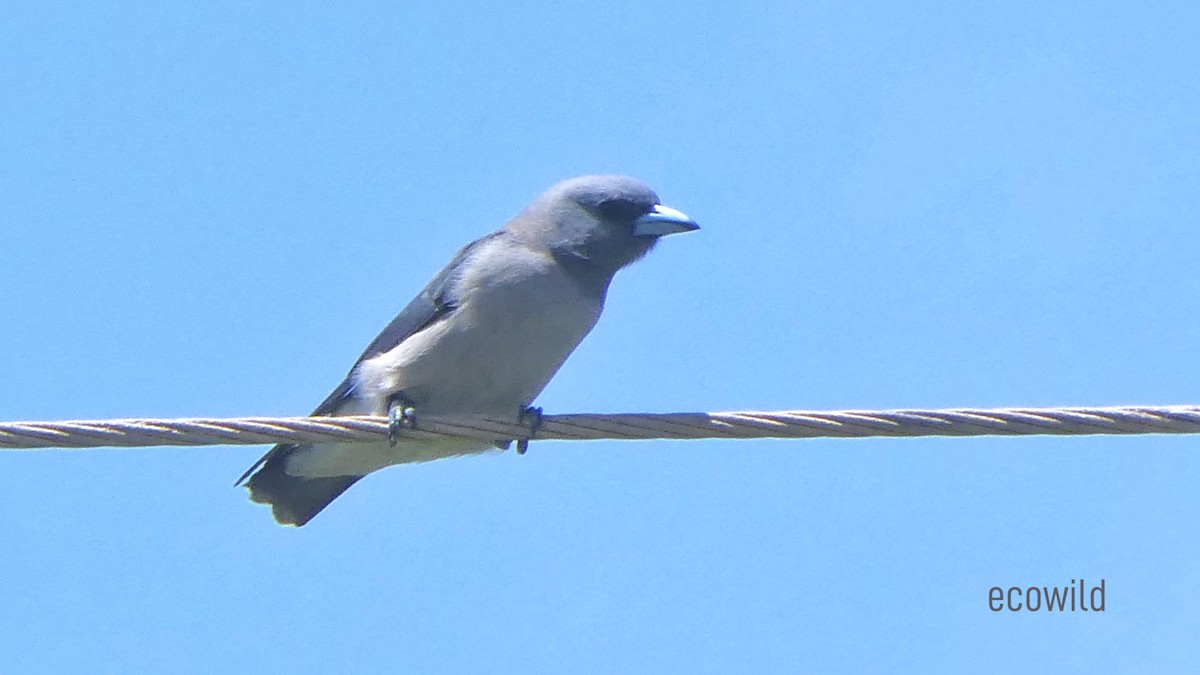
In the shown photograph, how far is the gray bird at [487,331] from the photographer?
8.10m

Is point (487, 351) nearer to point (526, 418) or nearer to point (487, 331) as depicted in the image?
point (487, 331)

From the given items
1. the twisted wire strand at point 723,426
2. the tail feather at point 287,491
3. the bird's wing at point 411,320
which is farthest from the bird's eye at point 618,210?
the twisted wire strand at point 723,426

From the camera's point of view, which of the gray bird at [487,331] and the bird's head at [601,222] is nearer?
the gray bird at [487,331]

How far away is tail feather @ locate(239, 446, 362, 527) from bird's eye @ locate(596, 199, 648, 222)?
1957mm

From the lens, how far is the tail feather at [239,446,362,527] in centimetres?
867

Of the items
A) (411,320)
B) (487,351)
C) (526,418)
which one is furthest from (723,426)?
(411,320)

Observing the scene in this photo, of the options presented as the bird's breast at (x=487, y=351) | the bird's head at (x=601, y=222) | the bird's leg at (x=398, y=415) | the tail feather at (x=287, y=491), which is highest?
the bird's head at (x=601, y=222)

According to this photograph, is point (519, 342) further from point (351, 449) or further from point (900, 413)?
point (900, 413)

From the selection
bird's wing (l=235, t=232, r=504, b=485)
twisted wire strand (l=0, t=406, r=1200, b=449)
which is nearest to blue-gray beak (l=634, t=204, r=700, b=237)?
bird's wing (l=235, t=232, r=504, b=485)

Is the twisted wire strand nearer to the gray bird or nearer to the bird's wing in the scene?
the gray bird

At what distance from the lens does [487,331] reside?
8.09 metres

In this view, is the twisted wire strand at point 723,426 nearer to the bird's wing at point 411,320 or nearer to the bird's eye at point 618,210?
the bird's wing at point 411,320

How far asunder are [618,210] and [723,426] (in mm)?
3056

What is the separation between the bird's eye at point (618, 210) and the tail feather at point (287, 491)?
1.96 metres
